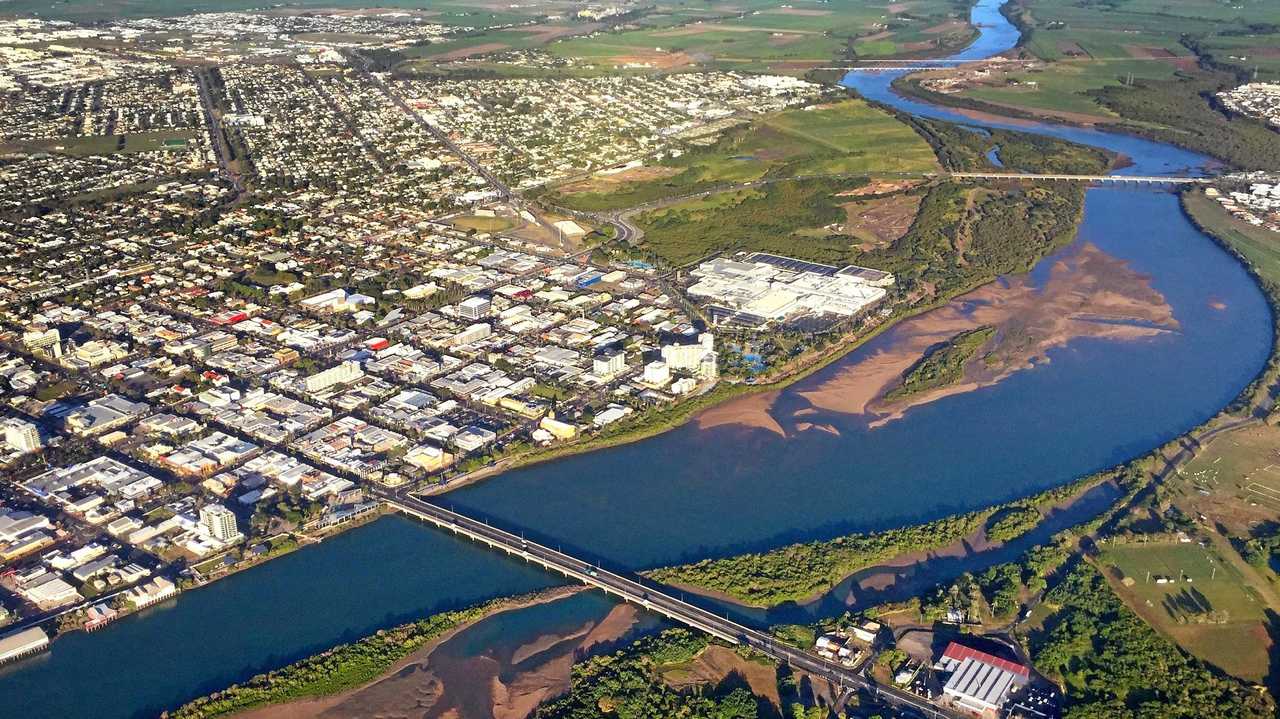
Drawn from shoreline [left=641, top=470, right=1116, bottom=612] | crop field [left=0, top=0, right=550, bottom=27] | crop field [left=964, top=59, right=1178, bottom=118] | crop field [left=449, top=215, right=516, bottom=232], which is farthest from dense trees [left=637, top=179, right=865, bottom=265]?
crop field [left=0, top=0, right=550, bottom=27]

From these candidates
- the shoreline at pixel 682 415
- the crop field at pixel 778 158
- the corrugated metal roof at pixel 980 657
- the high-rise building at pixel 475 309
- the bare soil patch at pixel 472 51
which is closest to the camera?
the corrugated metal roof at pixel 980 657

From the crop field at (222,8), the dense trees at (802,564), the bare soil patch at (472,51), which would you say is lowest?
the dense trees at (802,564)

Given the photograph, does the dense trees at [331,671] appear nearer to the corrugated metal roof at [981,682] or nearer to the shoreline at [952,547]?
the shoreline at [952,547]

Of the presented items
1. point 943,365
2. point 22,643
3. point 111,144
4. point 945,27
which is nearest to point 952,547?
point 943,365

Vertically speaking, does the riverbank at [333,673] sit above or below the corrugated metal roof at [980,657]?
below

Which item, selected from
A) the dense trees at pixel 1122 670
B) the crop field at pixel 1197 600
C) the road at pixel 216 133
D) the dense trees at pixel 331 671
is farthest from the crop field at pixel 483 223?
the dense trees at pixel 1122 670
